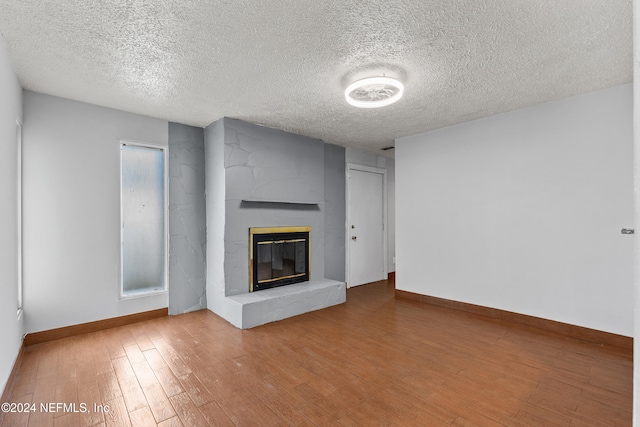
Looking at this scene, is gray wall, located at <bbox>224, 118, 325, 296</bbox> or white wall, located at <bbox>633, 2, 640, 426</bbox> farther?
gray wall, located at <bbox>224, 118, 325, 296</bbox>

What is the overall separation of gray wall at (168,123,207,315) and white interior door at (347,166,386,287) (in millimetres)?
2545

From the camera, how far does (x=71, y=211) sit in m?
3.14

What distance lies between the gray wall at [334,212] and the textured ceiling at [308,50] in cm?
185

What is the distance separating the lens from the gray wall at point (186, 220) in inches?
151

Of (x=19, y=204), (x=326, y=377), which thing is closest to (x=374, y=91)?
(x=326, y=377)

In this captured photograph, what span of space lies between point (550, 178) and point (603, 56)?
132 cm

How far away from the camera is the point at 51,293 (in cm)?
304

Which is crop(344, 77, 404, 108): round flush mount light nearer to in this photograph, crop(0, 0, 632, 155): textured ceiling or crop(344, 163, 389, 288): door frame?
crop(0, 0, 632, 155): textured ceiling

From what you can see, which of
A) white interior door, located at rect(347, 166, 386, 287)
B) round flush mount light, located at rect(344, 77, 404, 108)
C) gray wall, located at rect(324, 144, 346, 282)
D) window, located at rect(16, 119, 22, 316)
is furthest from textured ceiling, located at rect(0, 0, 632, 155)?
white interior door, located at rect(347, 166, 386, 287)

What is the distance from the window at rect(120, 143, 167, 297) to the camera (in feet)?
11.6

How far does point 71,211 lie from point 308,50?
2.95 m

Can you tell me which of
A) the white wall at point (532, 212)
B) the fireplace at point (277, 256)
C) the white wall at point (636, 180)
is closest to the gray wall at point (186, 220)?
the fireplace at point (277, 256)

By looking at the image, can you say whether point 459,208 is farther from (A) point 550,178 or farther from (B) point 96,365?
(B) point 96,365

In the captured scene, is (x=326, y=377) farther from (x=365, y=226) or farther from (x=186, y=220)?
(x=365, y=226)
